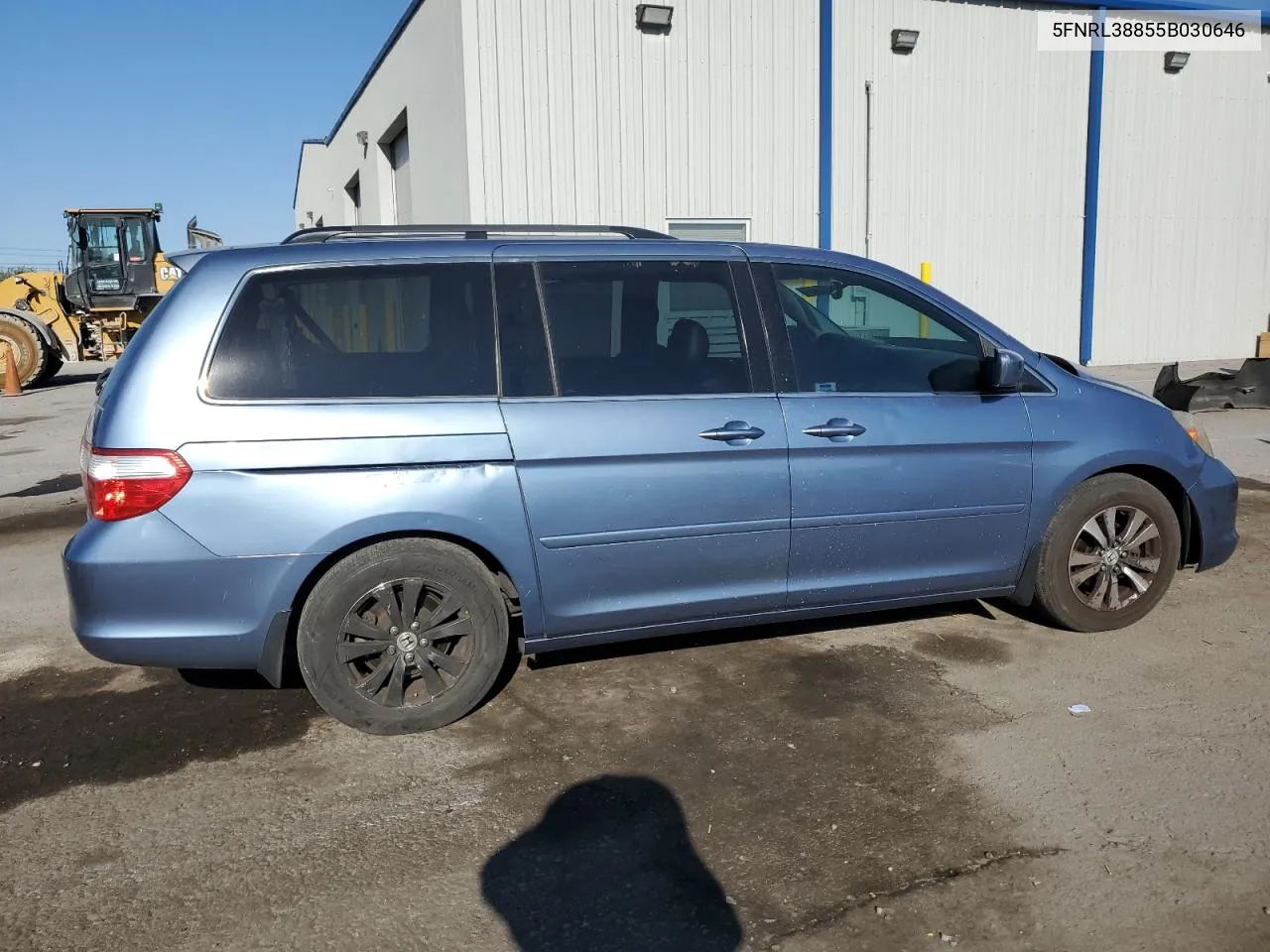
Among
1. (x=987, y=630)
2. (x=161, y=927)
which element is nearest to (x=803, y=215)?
(x=987, y=630)

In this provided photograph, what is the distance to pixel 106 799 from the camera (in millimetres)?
3424

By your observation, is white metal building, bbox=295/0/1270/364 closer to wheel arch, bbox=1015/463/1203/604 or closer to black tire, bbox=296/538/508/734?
wheel arch, bbox=1015/463/1203/604

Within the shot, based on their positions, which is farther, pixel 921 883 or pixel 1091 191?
pixel 1091 191

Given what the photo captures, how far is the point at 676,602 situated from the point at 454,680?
2.99 ft

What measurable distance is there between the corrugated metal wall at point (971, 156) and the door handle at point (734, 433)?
A: 40.3 feet

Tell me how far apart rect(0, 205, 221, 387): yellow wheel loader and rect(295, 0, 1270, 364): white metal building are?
6.02 metres

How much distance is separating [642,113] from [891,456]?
11.1 metres

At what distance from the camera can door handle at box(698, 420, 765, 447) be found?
396 cm

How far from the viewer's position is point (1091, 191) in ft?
56.6

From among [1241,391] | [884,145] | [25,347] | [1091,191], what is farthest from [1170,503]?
[25,347]

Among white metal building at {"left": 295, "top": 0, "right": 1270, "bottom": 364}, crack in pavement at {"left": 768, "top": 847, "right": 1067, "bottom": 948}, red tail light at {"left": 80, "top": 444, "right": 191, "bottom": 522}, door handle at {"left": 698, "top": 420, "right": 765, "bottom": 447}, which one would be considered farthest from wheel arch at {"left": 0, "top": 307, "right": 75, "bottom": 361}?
crack in pavement at {"left": 768, "top": 847, "right": 1067, "bottom": 948}

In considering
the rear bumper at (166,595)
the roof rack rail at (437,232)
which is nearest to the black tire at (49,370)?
the roof rack rail at (437,232)

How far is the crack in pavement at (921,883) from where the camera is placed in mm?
2646

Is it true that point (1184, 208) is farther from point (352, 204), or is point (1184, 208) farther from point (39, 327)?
point (39, 327)
